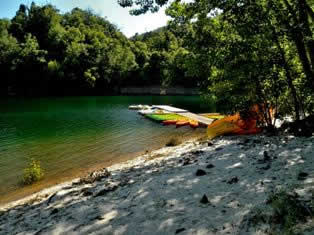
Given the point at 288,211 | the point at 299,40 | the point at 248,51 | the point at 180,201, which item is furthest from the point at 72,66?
the point at 288,211

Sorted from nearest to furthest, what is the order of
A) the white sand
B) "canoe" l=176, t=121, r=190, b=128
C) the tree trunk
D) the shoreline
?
the white sand → the tree trunk → the shoreline → "canoe" l=176, t=121, r=190, b=128

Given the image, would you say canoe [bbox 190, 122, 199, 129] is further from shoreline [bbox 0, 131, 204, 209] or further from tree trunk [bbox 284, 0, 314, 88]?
tree trunk [bbox 284, 0, 314, 88]

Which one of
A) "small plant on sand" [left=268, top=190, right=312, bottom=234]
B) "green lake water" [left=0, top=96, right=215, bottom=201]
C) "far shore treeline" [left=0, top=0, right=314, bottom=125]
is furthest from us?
"green lake water" [left=0, top=96, right=215, bottom=201]

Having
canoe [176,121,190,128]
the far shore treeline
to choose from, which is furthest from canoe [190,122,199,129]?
the far shore treeline

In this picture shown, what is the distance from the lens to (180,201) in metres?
5.74

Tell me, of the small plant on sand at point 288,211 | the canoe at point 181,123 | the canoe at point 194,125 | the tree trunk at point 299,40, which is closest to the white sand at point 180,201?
the small plant on sand at point 288,211

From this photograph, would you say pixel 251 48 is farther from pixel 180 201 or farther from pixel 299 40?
pixel 180 201

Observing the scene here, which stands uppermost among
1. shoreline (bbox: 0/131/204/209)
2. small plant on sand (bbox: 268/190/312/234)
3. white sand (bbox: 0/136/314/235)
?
small plant on sand (bbox: 268/190/312/234)

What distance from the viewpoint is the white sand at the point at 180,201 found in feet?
15.6

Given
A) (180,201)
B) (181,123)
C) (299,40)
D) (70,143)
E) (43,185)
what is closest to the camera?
(180,201)

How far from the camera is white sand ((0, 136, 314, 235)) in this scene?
4745 mm

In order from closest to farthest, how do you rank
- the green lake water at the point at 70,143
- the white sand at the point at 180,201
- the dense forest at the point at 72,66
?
the white sand at the point at 180,201, the green lake water at the point at 70,143, the dense forest at the point at 72,66

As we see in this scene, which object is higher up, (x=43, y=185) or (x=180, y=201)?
(x=180, y=201)

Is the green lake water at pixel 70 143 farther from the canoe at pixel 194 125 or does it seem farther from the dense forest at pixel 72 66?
the dense forest at pixel 72 66
